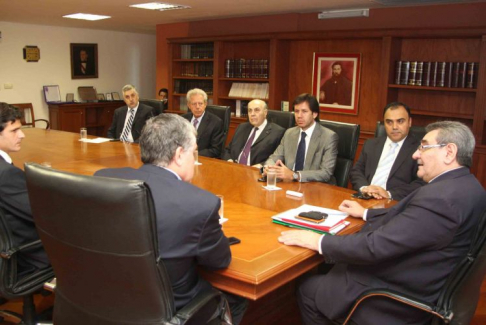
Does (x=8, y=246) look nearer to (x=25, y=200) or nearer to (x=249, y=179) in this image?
(x=25, y=200)

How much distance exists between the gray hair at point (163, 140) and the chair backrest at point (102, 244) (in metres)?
0.43

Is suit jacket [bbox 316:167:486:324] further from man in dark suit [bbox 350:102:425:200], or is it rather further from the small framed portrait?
the small framed portrait

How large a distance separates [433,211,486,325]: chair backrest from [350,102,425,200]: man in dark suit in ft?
4.50

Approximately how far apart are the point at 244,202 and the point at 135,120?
3392 millimetres

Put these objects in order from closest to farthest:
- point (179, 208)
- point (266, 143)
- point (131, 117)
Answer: point (179, 208), point (266, 143), point (131, 117)

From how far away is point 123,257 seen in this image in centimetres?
151

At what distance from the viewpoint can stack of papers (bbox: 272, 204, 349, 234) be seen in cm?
227

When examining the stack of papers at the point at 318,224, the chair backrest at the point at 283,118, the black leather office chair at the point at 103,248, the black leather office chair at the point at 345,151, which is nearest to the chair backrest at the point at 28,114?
the chair backrest at the point at 283,118

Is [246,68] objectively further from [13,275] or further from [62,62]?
[13,275]

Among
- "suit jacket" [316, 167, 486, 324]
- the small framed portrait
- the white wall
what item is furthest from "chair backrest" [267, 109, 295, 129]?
the small framed portrait

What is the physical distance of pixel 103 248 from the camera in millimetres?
1521

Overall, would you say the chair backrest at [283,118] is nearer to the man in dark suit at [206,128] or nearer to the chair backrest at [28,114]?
the man in dark suit at [206,128]

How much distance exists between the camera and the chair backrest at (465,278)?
1861 mm

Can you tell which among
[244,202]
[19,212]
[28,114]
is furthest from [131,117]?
[28,114]
